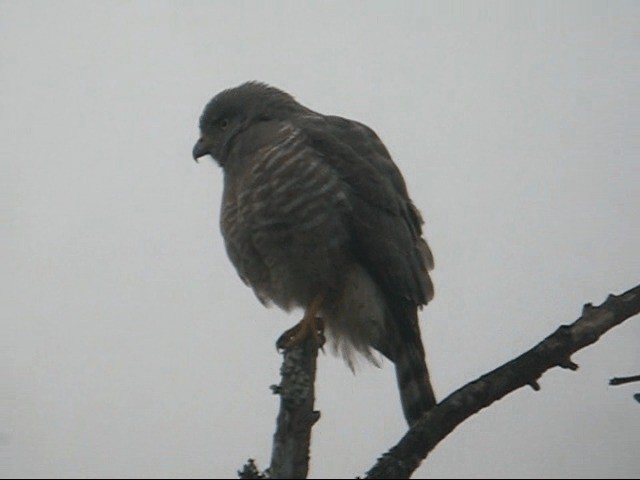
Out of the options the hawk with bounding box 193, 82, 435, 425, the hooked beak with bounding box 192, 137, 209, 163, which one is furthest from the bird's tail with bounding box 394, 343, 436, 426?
the hooked beak with bounding box 192, 137, 209, 163

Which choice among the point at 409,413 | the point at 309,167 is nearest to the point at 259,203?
the point at 309,167

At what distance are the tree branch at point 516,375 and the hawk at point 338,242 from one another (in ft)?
4.34

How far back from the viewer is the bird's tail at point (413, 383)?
4855mm

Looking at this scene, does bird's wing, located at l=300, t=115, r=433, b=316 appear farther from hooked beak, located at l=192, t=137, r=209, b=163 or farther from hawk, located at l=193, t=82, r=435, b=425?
hooked beak, located at l=192, t=137, r=209, b=163

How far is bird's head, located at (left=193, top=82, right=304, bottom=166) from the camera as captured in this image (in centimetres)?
609

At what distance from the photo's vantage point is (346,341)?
5527 mm

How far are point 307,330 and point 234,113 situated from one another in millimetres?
2057


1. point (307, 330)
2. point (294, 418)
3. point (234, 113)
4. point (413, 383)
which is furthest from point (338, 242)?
point (294, 418)

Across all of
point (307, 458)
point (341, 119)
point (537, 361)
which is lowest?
point (307, 458)

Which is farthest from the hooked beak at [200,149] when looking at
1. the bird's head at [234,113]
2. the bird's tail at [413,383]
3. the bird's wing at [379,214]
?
the bird's tail at [413,383]

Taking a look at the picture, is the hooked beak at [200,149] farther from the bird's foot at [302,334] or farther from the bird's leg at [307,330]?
the bird's foot at [302,334]

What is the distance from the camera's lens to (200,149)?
633 centimetres

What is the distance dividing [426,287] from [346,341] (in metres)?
0.62

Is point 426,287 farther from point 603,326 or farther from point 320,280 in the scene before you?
point 603,326
